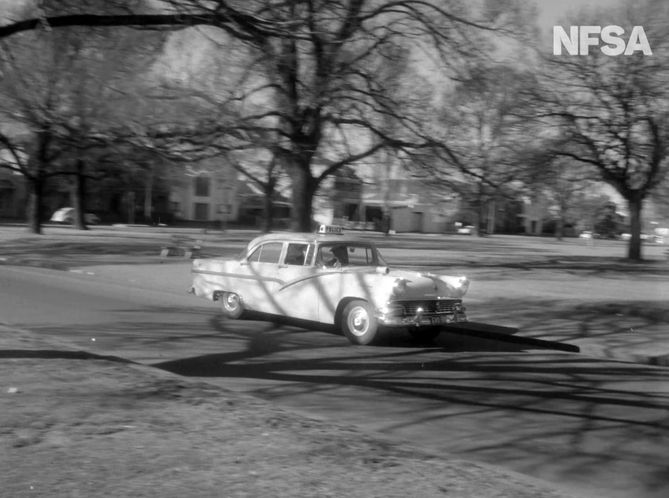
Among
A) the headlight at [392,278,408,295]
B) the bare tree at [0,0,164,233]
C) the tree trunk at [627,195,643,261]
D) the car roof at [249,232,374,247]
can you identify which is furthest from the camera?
the tree trunk at [627,195,643,261]

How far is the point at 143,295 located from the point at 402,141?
770 cm

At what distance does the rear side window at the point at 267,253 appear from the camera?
13047mm

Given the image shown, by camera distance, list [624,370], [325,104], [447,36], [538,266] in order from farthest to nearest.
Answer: [538,266]
[325,104]
[447,36]
[624,370]

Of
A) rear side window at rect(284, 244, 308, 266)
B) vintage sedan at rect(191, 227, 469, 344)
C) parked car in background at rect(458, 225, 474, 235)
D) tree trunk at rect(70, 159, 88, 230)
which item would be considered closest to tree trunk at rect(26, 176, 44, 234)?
tree trunk at rect(70, 159, 88, 230)

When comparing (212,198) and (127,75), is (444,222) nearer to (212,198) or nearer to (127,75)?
(212,198)

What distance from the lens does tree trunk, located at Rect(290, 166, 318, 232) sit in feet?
70.5

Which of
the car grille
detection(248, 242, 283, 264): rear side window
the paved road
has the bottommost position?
the paved road

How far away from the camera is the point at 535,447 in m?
6.37

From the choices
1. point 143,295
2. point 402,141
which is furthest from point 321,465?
point 402,141

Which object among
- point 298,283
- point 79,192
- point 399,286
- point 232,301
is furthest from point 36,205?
point 399,286

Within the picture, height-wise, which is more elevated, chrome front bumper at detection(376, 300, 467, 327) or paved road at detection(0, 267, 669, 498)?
chrome front bumper at detection(376, 300, 467, 327)

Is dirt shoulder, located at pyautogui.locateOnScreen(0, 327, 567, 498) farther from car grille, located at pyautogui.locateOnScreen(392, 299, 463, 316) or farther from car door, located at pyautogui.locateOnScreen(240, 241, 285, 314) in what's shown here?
car door, located at pyautogui.locateOnScreen(240, 241, 285, 314)

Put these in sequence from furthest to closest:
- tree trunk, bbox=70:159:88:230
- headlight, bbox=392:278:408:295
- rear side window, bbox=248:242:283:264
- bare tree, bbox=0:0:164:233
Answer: tree trunk, bbox=70:159:88:230, rear side window, bbox=248:242:283:264, headlight, bbox=392:278:408:295, bare tree, bbox=0:0:164:233

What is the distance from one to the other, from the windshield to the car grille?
1.56 m
